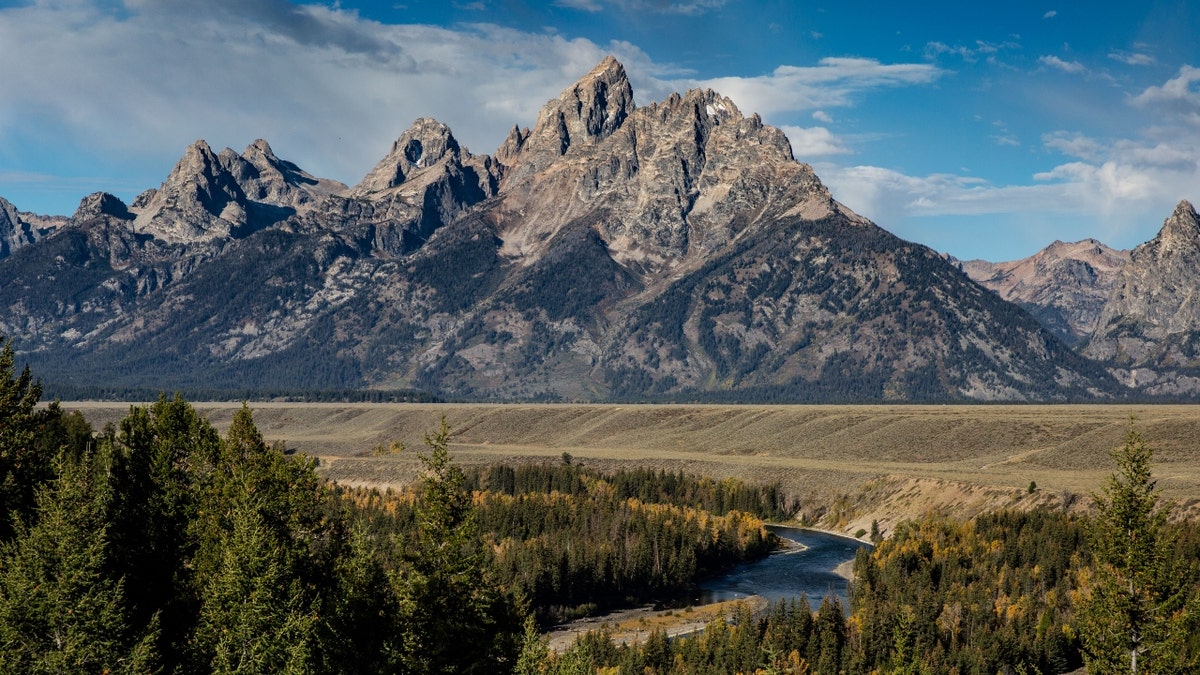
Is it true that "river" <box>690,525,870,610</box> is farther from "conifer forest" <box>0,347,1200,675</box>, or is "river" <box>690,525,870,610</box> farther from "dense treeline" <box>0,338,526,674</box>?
"dense treeline" <box>0,338,526,674</box>

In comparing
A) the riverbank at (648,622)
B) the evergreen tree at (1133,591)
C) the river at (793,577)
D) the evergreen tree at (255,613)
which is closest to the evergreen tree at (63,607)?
the evergreen tree at (255,613)

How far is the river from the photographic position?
12225cm

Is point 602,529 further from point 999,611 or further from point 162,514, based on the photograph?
point 162,514

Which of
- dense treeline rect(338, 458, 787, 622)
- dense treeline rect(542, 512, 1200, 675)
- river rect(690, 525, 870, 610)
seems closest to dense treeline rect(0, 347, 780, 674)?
dense treeline rect(542, 512, 1200, 675)

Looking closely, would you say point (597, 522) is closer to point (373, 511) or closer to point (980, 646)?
point (373, 511)

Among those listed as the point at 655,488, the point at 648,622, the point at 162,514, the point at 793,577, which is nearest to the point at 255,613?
the point at 162,514

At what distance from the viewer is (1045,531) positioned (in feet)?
390

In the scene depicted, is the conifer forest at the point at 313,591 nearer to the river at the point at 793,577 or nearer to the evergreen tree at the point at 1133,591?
the evergreen tree at the point at 1133,591

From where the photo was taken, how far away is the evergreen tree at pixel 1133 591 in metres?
42.0

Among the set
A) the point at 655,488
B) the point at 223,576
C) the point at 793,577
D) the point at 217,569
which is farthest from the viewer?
the point at 655,488

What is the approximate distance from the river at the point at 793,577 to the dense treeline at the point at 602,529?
349 centimetres

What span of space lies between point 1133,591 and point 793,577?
90366 millimetres

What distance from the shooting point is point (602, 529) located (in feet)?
451

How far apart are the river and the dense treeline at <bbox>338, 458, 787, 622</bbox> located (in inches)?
138
